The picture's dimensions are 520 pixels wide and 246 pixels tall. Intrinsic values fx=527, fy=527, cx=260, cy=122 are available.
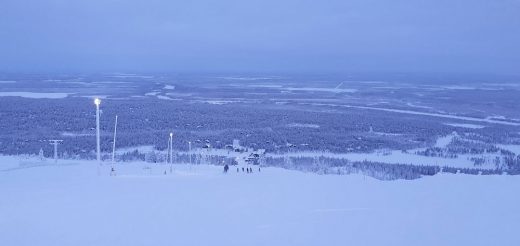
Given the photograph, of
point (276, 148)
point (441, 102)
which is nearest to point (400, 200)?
point (276, 148)

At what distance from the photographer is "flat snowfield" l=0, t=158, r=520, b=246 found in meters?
8.59

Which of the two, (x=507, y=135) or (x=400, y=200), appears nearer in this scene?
(x=400, y=200)

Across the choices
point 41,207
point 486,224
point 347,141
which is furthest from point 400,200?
point 347,141

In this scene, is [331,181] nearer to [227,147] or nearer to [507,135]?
[227,147]

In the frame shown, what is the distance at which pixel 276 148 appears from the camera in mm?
43062

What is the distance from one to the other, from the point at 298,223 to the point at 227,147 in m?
34.0

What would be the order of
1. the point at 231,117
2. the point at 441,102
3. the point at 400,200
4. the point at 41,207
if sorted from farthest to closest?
the point at 441,102 < the point at 231,117 < the point at 400,200 < the point at 41,207

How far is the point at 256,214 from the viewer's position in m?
10.0

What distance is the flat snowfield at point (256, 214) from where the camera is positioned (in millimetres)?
8586

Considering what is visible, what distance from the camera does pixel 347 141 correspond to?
47.4m

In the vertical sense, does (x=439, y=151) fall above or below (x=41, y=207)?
below

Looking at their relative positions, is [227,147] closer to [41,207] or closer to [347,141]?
[347,141]

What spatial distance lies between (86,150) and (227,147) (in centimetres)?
1099

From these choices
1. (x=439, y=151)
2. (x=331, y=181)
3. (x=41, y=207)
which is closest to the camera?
(x=41, y=207)
